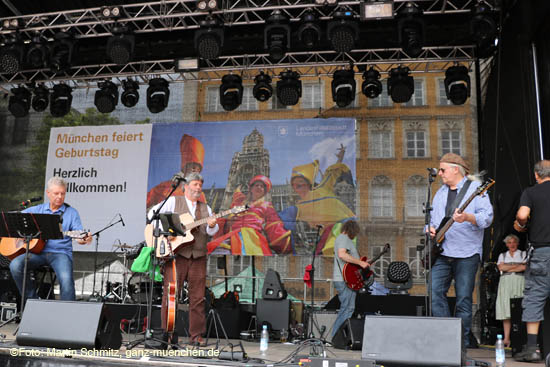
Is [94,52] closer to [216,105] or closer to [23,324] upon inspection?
[216,105]

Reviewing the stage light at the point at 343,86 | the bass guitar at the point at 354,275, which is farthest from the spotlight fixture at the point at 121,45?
the bass guitar at the point at 354,275

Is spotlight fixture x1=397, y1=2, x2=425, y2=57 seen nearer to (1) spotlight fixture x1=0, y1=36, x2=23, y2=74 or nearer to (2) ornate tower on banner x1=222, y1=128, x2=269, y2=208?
(2) ornate tower on banner x1=222, y1=128, x2=269, y2=208

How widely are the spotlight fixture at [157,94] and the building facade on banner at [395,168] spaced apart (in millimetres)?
2642

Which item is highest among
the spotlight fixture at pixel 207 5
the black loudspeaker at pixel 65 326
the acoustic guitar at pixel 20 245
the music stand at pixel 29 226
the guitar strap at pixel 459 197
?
the spotlight fixture at pixel 207 5

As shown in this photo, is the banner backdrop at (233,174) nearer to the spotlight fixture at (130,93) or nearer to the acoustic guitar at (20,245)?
the spotlight fixture at (130,93)

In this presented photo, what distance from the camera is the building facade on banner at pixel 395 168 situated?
374 inches

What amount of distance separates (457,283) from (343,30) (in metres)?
4.26

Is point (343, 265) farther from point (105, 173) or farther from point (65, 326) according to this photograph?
point (105, 173)

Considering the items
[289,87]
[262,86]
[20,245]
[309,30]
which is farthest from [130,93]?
[20,245]

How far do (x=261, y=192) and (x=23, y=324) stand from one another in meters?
6.12

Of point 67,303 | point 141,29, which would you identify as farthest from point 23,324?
point 141,29

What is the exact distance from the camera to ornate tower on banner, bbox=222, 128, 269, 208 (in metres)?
10.1

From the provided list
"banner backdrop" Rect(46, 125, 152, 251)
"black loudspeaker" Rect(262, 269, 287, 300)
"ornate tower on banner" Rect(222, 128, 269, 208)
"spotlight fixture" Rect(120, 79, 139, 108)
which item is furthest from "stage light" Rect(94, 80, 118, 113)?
"black loudspeaker" Rect(262, 269, 287, 300)

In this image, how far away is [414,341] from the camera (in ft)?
11.7
